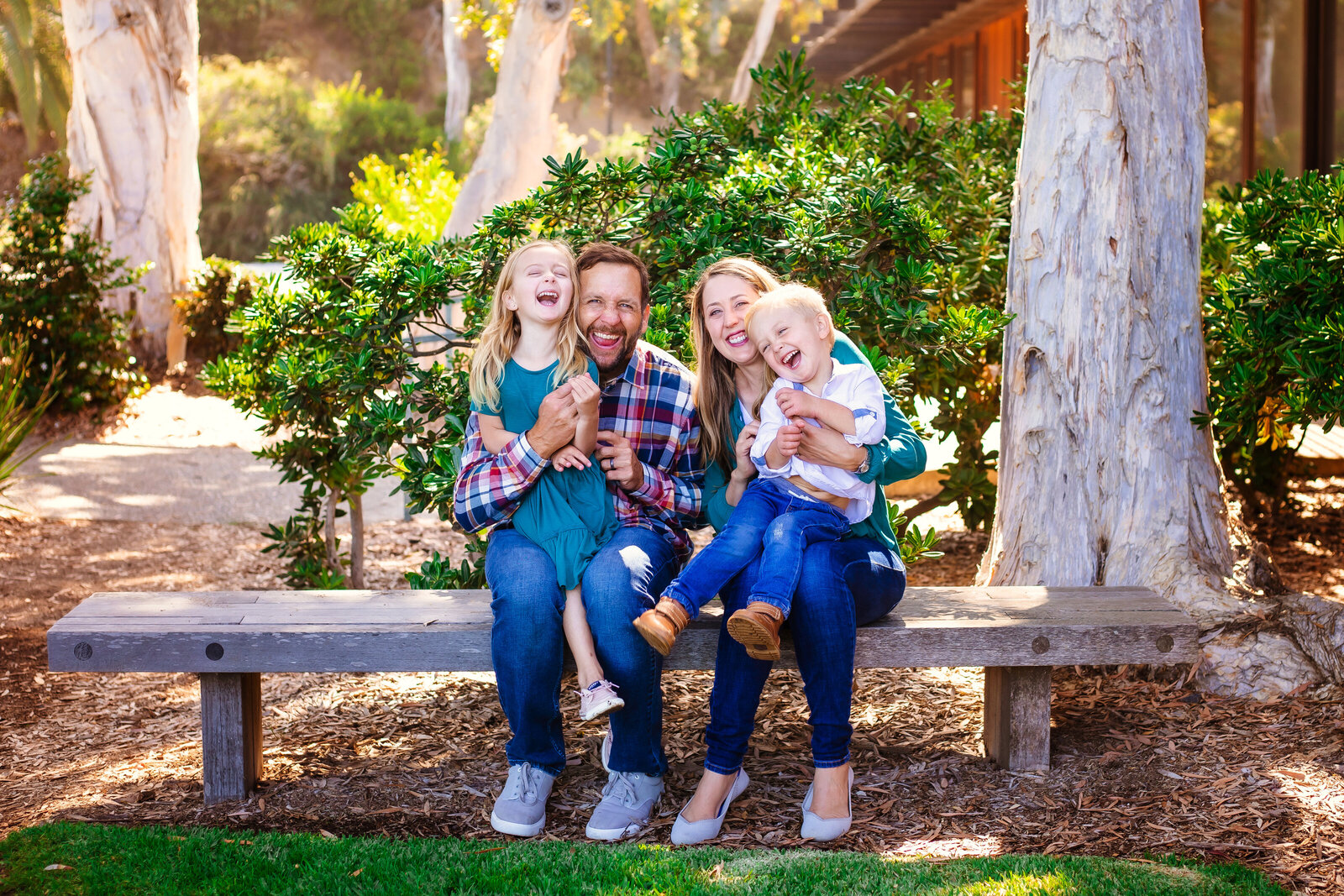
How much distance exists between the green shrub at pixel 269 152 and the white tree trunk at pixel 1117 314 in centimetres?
2486

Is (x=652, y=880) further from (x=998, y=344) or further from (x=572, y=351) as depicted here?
(x=998, y=344)

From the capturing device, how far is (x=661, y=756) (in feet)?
9.95

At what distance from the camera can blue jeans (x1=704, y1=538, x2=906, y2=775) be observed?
285 centimetres

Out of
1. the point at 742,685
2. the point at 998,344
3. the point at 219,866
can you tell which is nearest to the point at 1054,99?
the point at 998,344

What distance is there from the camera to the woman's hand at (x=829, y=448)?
2.96 metres

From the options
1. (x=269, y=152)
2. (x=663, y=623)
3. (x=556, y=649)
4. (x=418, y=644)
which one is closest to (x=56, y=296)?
(x=418, y=644)

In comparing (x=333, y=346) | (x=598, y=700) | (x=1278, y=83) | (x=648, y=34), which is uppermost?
(x=648, y=34)

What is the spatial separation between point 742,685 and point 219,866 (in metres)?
1.32

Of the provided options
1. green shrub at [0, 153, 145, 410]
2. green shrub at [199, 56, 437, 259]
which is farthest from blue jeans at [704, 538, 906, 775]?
green shrub at [199, 56, 437, 259]

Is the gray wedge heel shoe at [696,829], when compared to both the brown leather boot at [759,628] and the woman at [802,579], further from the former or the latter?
the brown leather boot at [759,628]

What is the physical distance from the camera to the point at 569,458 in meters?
3.05

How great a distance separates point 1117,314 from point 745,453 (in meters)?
1.50

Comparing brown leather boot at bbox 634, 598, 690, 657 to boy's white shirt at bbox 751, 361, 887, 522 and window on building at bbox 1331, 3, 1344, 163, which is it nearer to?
boy's white shirt at bbox 751, 361, 887, 522

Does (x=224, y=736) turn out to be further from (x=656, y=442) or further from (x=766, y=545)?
(x=766, y=545)
